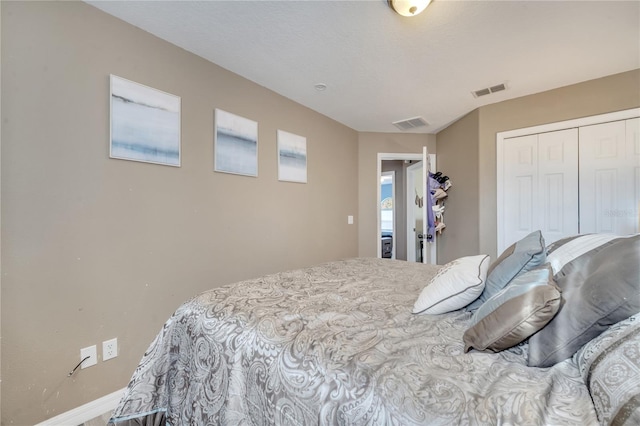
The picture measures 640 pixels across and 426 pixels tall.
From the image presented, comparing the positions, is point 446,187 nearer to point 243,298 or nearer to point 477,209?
point 477,209

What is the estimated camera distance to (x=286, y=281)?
1.65 m

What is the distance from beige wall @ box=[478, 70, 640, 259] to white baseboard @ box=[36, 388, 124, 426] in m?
3.61

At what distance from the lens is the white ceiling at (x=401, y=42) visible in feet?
5.47

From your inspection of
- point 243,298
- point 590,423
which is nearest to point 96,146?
point 243,298

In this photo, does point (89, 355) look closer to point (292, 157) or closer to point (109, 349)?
point (109, 349)

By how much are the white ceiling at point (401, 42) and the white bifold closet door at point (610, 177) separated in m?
0.54

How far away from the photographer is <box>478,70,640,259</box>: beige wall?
95.0 inches

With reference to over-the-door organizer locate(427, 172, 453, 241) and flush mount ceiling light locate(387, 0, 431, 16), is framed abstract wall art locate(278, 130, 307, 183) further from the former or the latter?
over-the-door organizer locate(427, 172, 453, 241)

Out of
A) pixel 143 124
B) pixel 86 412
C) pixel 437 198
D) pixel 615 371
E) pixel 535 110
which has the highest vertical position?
pixel 535 110

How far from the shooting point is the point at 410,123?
3.66 meters

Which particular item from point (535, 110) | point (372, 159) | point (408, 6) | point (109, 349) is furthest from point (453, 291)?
point (372, 159)

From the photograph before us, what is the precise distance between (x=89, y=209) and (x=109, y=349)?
0.88 meters

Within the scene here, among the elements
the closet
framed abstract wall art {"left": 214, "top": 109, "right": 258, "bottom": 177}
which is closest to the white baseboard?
framed abstract wall art {"left": 214, "top": 109, "right": 258, "bottom": 177}

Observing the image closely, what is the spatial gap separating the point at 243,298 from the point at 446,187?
3.35 m
